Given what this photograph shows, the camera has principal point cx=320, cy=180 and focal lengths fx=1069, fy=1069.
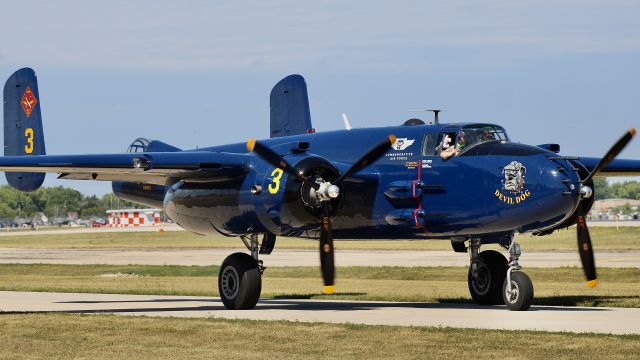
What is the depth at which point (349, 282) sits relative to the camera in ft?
149

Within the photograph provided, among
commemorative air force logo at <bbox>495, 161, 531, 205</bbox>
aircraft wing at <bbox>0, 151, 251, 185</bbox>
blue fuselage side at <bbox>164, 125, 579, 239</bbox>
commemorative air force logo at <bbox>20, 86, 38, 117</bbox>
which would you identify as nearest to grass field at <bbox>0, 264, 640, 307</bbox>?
blue fuselage side at <bbox>164, 125, 579, 239</bbox>

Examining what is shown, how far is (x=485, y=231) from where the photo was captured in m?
26.1

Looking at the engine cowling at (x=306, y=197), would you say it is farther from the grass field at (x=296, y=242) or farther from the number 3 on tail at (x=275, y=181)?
the grass field at (x=296, y=242)

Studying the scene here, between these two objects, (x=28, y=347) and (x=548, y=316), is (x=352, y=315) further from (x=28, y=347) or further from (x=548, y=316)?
(x=28, y=347)

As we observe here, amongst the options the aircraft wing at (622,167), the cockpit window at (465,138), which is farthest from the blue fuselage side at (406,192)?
the aircraft wing at (622,167)

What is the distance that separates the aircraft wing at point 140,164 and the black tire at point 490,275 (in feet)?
22.7

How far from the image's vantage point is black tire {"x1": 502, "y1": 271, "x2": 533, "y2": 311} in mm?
25516

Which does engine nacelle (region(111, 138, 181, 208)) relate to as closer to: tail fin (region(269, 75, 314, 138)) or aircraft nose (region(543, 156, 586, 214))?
tail fin (region(269, 75, 314, 138))

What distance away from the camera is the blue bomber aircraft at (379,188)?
995 inches

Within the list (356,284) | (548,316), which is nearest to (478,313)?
(548,316)

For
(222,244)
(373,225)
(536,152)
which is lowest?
(222,244)

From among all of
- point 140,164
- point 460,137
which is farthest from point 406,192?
point 140,164

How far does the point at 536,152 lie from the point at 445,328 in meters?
5.56

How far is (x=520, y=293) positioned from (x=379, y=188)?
4.53 metres
